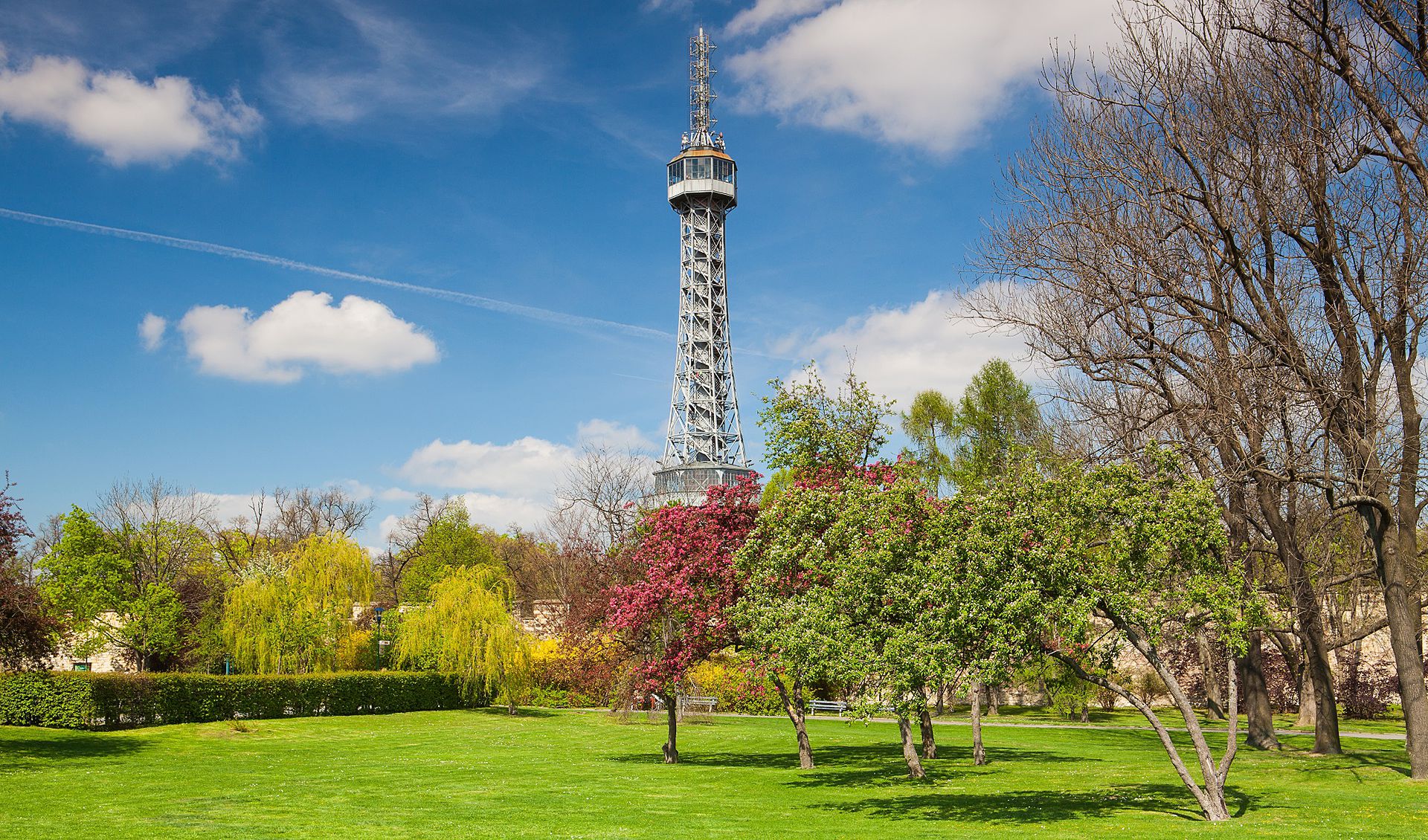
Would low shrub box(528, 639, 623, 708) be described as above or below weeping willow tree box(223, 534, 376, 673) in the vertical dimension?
below

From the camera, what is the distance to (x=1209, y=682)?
3475 cm

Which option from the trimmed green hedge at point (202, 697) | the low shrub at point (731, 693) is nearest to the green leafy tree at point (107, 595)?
the trimmed green hedge at point (202, 697)

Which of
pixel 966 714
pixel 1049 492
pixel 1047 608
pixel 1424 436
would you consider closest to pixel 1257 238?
pixel 1424 436

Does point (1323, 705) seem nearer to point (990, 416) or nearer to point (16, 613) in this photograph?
point (990, 416)

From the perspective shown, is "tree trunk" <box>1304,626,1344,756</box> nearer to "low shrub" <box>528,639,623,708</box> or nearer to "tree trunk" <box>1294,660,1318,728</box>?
"tree trunk" <box>1294,660,1318,728</box>

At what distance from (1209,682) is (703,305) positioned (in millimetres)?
63738

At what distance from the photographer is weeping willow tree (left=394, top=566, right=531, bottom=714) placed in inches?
1532

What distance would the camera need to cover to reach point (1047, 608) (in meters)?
12.9

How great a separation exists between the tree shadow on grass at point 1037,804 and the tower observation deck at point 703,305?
2838 inches

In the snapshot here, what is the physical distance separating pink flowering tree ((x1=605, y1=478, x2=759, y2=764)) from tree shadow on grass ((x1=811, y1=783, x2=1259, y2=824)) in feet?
18.0

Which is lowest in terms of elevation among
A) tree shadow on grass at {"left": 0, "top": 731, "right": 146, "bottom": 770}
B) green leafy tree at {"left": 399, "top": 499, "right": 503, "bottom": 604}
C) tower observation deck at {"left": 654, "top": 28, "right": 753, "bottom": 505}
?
tree shadow on grass at {"left": 0, "top": 731, "right": 146, "bottom": 770}

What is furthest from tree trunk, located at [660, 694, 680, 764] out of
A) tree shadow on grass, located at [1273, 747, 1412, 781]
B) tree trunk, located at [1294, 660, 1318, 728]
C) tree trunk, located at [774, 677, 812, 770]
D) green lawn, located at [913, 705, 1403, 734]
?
tree trunk, located at [1294, 660, 1318, 728]

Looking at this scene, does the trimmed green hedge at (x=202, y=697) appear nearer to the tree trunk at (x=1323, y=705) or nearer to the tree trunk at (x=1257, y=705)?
the tree trunk at (x=1257, y=705)

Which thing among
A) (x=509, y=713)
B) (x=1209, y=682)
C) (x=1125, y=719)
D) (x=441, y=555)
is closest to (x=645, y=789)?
(x=509, y=713)
